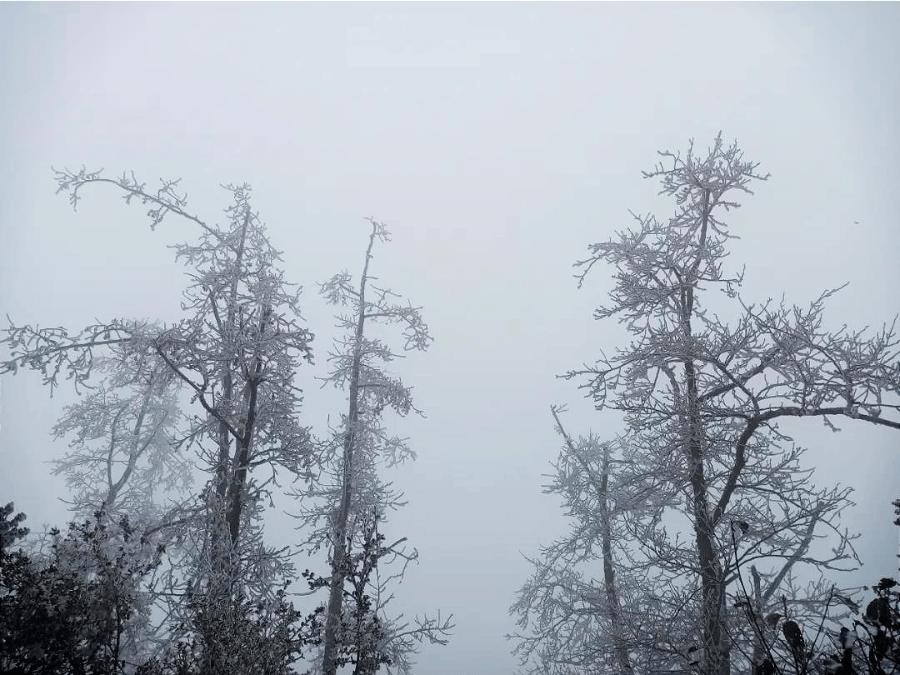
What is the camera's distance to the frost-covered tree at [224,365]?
6.30 meters

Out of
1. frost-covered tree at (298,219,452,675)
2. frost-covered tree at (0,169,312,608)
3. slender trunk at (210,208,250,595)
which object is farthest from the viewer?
frost-covered tree at (298,219,452,675)

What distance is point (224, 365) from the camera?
681 centimetres

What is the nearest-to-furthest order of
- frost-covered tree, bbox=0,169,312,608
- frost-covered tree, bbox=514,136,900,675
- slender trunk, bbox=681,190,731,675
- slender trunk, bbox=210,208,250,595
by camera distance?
frost-covered tree, bbox=514,136,900,675
slender trunk, bbox=681,190,731,675
slender trunk, bbox=210,208,250,595
frost-covered tree, bbox=0,169,312,608

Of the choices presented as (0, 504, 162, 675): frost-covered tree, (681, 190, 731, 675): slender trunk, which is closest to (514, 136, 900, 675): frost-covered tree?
(681, 190, 731, 675): slender trunk

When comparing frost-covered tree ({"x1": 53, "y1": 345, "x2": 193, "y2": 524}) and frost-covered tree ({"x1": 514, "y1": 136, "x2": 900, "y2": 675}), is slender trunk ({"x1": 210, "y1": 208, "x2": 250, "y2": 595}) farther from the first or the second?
frost-covered tree ({"x1": 514, "y1": 136, "x2": 900, "y2": 675})

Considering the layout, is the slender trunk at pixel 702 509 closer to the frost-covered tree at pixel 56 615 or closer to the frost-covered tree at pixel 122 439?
the frost-covered tree at pixel 56 615

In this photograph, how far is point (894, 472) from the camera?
125 m

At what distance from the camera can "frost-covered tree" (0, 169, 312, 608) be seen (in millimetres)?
6305

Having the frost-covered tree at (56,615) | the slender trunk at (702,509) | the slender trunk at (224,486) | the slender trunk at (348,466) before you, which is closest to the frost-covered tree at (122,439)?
the slender trunk at (224,486)

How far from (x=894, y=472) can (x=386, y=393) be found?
6783 inches

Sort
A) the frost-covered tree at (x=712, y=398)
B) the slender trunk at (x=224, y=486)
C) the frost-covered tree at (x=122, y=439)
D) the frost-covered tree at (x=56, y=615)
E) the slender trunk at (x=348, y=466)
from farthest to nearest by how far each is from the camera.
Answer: the frost-covered tree at (x=122, y=439) → the slender trunk at (x=348, y=466) → the slender trunk at (x=224, y=486) → the frost-covered tree at (x=712, y=398) → the frost-covered tree at (x=56, y=615)

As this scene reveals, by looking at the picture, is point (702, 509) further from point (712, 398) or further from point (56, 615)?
point (56, 615)

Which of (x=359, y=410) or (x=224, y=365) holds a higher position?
(x=359, y=410)

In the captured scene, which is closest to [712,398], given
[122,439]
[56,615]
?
[56,615]
